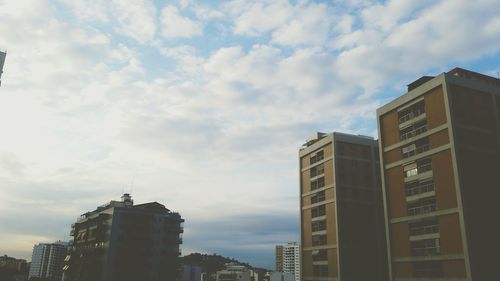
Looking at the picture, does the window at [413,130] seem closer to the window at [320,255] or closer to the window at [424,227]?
the window at [424,227]

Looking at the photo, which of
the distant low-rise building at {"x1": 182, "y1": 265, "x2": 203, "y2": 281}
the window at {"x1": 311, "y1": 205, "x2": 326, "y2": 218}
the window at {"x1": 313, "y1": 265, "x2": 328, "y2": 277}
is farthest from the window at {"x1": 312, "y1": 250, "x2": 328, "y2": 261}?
the distant low-rise building at {"x1": 182, "y1": 265, "x2": 203, "y2": 281}

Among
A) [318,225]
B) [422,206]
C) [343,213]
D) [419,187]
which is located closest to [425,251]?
[422,206]

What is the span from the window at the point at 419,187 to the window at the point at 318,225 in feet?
77.6

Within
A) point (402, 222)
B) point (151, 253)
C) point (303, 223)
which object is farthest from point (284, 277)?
point (402, 222)

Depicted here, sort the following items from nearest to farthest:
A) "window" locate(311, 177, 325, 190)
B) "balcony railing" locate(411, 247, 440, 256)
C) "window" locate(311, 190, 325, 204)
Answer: "balcony railing" locate(411, 247, 440, 256) < "window" locate(311, 190, 325, 204) < "window" locate(311, 177, 325, 190)

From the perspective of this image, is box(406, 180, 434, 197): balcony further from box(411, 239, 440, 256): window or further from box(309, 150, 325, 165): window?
box(309, 150, 325, 165): window

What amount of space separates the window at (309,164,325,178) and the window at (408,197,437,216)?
2536 cm

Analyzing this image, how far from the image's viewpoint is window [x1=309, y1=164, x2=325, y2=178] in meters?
78.0

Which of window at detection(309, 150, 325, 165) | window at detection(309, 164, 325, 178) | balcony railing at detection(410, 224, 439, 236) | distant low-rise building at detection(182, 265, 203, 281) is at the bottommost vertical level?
distant low-rise building at detection(182, 265, 203, 281)

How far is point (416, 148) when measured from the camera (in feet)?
177

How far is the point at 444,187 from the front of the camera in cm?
4850

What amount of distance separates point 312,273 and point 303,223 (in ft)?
30.5

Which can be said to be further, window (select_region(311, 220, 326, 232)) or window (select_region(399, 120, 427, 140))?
window (select_region(311, 220, 326, 232))

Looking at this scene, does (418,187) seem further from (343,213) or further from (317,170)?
(317,170)
